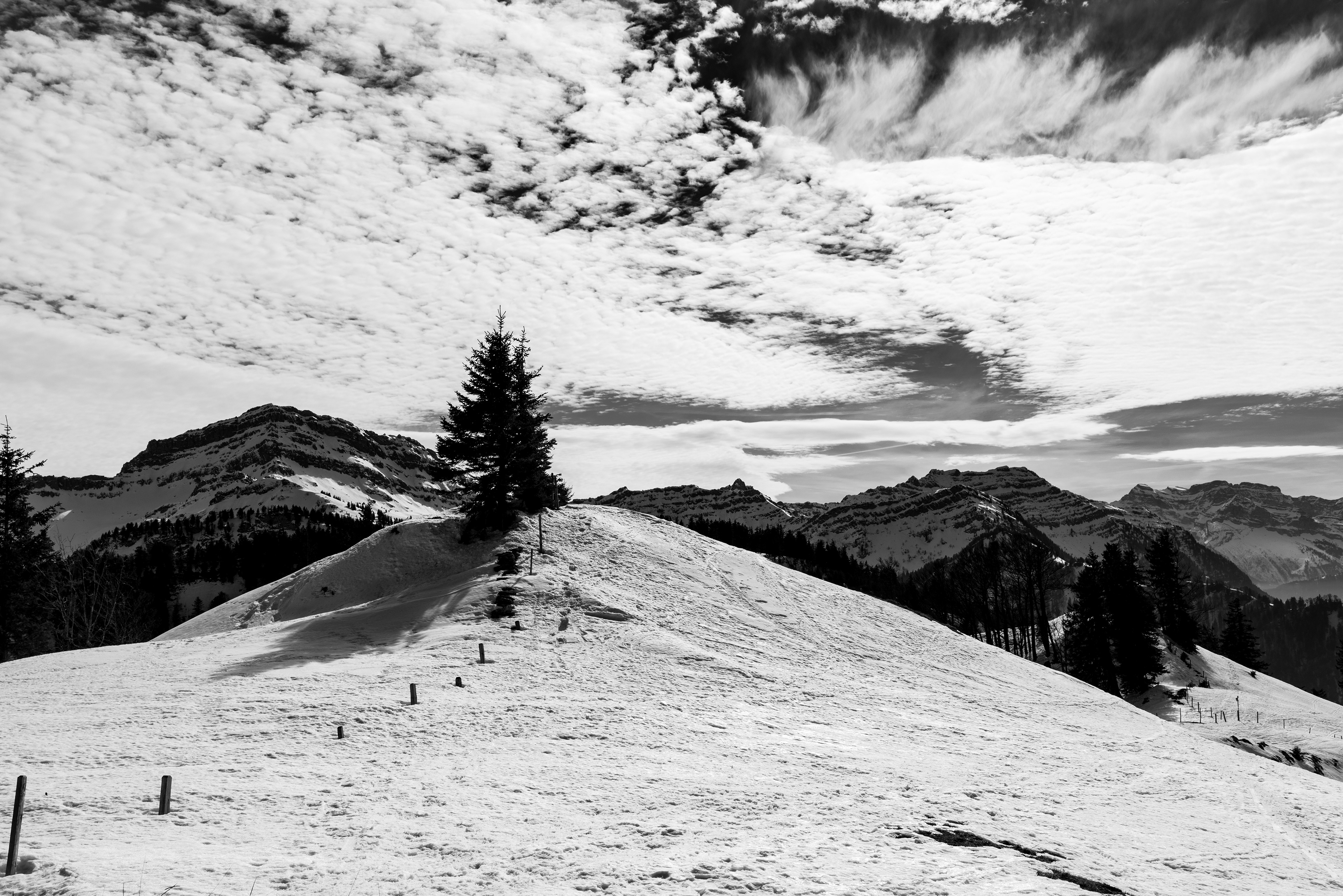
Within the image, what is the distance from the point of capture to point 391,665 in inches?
1020

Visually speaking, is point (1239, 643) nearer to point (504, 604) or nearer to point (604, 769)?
point (504, 604)

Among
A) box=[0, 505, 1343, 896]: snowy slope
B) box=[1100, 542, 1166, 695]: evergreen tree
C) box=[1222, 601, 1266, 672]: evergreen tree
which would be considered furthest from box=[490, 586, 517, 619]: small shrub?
box=[1222, 601, 1266, 672]: evergreen tree

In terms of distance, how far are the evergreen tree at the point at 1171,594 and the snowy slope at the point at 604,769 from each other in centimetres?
4216

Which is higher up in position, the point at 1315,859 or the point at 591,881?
the point at 591,881

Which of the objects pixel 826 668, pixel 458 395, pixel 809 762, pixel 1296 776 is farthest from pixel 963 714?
pixel 458 395

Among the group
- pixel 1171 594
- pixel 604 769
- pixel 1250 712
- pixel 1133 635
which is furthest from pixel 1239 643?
pixel 604 769

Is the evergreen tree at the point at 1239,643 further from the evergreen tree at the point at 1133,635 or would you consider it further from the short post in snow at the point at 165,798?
the short post in snow at the point at 165,798

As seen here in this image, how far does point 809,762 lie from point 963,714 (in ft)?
38.8

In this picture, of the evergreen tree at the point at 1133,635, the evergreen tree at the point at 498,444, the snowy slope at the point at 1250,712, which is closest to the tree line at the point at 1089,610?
the evergreen tree at the point at 1133,635

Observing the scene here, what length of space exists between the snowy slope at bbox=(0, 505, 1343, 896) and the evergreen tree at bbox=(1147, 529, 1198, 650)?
4216 centimetres

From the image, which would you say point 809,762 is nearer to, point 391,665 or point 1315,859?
point 1315,859

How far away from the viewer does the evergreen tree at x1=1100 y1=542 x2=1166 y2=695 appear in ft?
194

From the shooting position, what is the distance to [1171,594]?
235 ft

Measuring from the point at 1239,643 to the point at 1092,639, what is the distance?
36555 mm
